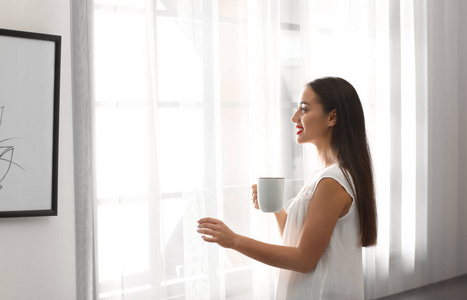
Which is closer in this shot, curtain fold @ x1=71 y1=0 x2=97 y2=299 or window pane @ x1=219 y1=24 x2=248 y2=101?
curtain fold @ x1=71 y1=0 x2=97 y2=299

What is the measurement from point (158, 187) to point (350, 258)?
0.78 metres

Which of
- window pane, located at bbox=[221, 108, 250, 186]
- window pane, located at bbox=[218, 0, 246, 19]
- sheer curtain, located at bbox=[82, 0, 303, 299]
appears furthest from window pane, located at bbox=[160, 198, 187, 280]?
window pane, located at bbox=[218, 0, 246, 19]

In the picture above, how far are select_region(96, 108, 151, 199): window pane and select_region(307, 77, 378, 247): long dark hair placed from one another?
719 mm

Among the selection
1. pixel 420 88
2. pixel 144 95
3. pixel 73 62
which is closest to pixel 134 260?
pixel 144 95

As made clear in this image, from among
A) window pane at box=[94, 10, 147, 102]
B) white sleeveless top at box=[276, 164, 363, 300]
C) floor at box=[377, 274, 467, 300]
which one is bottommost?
floor at box=[377, 274, 467, 300]

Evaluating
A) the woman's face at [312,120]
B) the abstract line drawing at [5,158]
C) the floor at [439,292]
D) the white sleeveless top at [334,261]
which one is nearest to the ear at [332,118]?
the woman's face at [312,120]

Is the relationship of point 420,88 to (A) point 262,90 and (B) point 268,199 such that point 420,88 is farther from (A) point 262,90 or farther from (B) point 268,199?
(B) point 268,199

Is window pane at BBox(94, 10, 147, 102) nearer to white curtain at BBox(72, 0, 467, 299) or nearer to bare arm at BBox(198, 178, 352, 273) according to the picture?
white curtain at BBox(72, 0, 467, 299)

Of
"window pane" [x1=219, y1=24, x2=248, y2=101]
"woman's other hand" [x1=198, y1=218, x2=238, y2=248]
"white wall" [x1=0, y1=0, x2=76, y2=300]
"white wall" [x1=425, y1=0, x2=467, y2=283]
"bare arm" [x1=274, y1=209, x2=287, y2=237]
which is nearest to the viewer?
"woman's other hand" [x1=198, y1=218, x2=238, y2=248]

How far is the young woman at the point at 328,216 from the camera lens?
1.39m

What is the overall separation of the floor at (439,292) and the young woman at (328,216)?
4.68 ft

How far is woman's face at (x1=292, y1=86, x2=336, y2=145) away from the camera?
1519 mm

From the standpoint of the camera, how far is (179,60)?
1938mm

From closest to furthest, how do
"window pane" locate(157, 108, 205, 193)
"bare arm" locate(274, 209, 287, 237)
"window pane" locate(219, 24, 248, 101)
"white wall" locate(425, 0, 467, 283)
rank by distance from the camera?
1. "bare arm" locate(274, 209, 287, 237)
2. "window pane" locate(157, 108, 205, 193)
3. "window pane" locate(219, 24, 248, 101)
4. "white wall" locate(425, 0, 467, 283)
